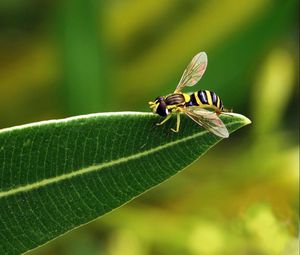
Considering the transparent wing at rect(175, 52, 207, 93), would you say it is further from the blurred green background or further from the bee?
the blurred green background

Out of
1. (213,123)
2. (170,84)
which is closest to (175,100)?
(213,123)

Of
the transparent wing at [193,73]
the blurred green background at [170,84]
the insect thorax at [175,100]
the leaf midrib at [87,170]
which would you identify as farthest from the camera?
the blurred green background at [170,84]

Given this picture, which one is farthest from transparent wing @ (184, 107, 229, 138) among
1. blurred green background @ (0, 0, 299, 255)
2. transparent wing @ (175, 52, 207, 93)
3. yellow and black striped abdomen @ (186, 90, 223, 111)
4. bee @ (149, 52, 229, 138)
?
blurred green background @ (0, 0, 299, 255)

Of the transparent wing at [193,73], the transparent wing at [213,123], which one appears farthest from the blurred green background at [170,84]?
the transparent wing at [213,123]

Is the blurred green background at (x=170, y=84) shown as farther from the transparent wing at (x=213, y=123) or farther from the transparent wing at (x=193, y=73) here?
the transparent wing at (x=213, y=123)

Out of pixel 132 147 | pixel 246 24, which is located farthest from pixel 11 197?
pixel 246 24

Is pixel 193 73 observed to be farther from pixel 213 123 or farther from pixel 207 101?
pixel 213 123

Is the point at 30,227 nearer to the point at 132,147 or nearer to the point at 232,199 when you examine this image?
the point at 132,147
